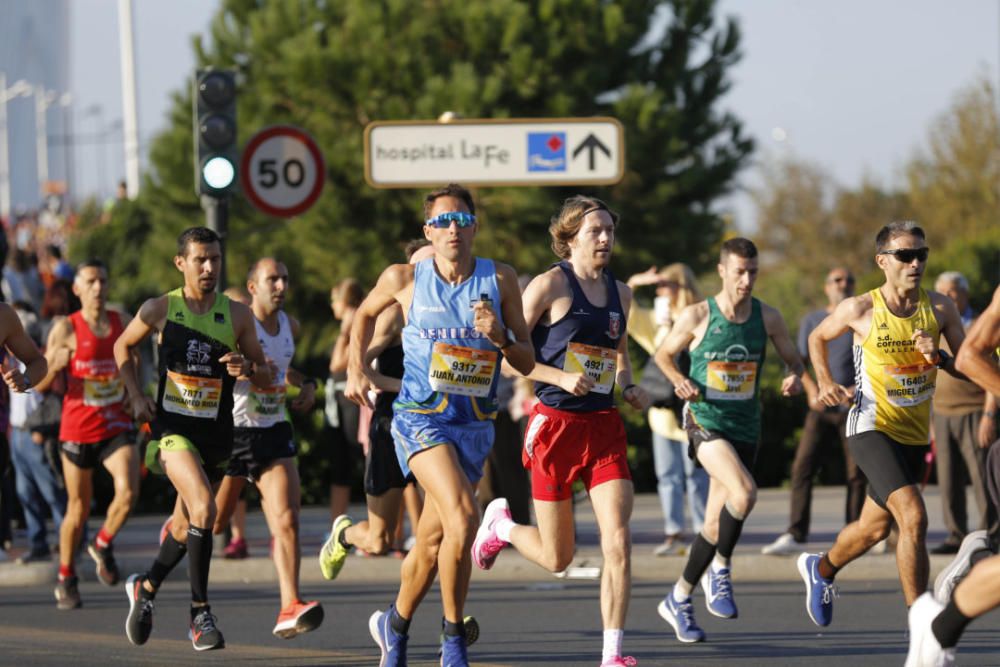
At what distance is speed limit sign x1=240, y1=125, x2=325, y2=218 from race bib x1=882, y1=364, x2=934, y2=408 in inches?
224

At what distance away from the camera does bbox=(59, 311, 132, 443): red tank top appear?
1109cm

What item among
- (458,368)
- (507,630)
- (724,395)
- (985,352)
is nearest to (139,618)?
(507,630)

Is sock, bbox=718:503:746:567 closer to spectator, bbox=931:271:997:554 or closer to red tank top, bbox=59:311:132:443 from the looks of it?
spectator, bbox=931:271:997:554

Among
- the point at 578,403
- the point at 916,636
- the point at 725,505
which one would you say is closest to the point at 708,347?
the point at 725,505

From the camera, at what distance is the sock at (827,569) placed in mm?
8914

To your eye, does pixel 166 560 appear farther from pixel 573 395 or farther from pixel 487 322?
pixel 487 322

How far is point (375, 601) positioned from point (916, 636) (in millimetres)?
5575

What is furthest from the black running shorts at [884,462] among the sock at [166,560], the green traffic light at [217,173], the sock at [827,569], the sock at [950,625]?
the green traffic light at [217,173]

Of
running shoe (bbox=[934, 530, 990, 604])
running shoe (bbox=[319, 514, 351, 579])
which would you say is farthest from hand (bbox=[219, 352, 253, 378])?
running shoe (bbox=[934, 530, 990, 604])

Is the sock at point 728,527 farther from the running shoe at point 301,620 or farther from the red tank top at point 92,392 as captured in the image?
the red tank top at point 92,392

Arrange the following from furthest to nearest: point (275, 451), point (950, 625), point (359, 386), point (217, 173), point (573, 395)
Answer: point (217, 173)
point (275, 451)
point (359, 386)
point (573, 395)
point (950, 625)

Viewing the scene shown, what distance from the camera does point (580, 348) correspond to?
7.91 m

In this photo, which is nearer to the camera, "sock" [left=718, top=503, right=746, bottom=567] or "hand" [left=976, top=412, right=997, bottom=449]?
"sock" [left=718, top=503, right=746, bottom=567]

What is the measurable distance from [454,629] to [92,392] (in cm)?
453
